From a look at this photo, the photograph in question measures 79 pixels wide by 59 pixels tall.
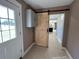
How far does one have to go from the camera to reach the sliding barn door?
3.63 metres

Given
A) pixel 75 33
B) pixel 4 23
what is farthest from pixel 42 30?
pixel 4 23

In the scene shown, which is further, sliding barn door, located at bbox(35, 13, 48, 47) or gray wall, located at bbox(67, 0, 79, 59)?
sliding barn door, located at bbox(35, 13, 48, 47)

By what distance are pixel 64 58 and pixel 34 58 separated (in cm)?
126

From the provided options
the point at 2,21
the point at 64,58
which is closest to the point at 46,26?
the point at 64,58

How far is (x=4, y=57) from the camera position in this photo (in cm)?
159

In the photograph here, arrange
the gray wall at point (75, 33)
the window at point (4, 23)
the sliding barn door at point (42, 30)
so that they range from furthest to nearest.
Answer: the sliding barn door at point (42, 30) → the gray wall at point (75, 33) → the window at point (4, 23)

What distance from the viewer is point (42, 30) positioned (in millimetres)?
3750

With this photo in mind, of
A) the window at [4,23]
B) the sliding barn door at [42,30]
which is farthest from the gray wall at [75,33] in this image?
the window at [4,23]

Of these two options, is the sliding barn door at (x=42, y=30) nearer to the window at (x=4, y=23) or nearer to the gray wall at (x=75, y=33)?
the gray wall at (x=75, y=33)

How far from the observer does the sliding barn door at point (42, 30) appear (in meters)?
3.63

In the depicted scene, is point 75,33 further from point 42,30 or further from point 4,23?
point 4,23

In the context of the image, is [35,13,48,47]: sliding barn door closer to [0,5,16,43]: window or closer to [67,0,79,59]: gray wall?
[67,0,79,59]: gray wall

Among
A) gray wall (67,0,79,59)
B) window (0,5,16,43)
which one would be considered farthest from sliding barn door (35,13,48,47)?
window (0,5,16,43)

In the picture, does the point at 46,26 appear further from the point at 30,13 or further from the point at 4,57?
the point at 4,57
